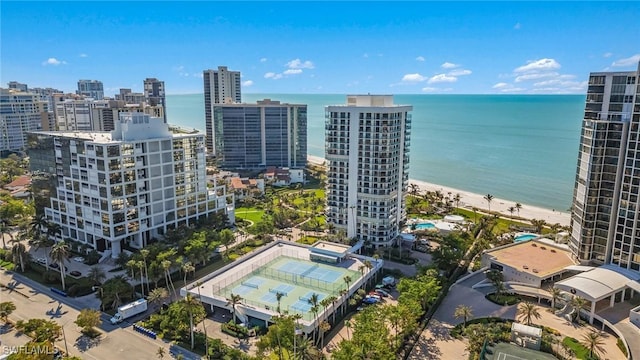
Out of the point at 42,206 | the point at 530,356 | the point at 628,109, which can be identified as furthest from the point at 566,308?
the point at 42,206

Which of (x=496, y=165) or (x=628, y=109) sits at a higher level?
(x=628, y=109)

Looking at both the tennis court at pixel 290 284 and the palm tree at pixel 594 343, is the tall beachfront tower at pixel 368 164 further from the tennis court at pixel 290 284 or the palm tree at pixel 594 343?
the palm tree at pixel 594 343

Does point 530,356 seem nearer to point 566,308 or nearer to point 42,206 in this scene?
point 566,308

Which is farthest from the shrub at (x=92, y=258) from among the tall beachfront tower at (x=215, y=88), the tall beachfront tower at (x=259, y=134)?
the tall beachfront tower at (x=215, y=88)

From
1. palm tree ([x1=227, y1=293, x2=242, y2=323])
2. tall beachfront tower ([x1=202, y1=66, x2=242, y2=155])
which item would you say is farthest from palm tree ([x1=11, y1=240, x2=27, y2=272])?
tall beachfront tower ([x1=202, y1=66, x2=242, y2=155])

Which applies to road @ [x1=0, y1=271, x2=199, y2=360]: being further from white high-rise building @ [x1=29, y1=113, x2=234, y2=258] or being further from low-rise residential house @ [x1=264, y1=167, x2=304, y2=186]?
low-rise residential house @ [x1=264, y1=167, x2=304, y2=186]

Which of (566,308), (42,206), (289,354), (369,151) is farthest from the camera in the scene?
(42,206)

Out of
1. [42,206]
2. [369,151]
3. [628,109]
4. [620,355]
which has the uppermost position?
[628,109]
